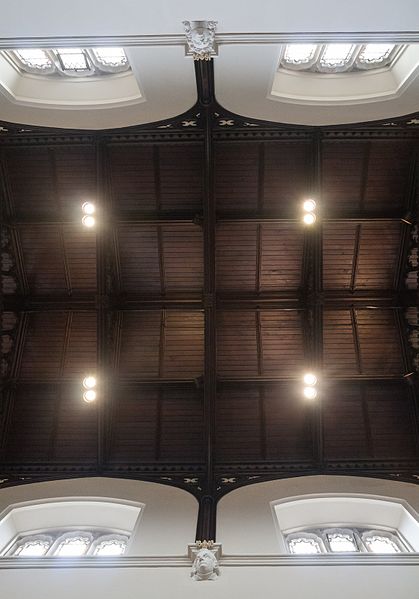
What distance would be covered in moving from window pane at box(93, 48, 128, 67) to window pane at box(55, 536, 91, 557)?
9.04 meters

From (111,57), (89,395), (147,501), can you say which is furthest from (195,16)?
(147,501)

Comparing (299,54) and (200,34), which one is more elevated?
(299,54)

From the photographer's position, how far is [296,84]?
1081 cm

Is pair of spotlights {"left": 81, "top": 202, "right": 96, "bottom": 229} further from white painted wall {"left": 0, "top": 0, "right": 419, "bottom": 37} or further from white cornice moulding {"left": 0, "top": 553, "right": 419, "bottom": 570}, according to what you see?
white cornice moulding {"left": 0, "top": 553, "right": 419, "bottom": 570}

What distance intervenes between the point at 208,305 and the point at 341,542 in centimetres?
512

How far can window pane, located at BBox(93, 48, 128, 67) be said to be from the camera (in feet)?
35.0

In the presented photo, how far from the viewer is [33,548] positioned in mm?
9438

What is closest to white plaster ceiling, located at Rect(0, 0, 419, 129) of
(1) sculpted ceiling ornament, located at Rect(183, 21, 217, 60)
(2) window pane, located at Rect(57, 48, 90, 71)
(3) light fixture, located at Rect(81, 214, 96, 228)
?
(1) sculpted ceiling ornament, located at Rect(183, 21, 217, 60)

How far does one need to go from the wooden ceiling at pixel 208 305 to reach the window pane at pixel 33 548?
1.61 meters

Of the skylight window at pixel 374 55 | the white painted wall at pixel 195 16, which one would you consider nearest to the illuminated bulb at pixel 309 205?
the skylight window at pixel 374 55

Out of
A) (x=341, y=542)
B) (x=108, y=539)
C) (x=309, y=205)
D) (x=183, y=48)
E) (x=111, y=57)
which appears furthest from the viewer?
(x=111, y=57)

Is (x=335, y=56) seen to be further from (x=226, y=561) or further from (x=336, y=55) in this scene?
(x=226, y=561)

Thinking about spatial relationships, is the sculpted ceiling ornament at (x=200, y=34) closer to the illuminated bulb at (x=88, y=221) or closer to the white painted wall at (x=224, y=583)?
the illuminated bulb at (x=88, y=221)

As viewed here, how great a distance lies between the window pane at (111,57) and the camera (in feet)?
35.0
